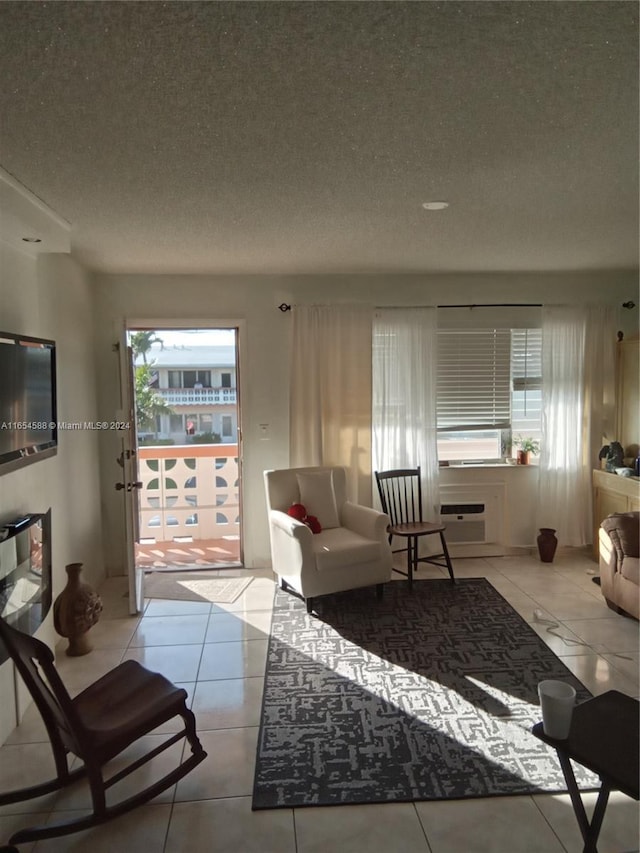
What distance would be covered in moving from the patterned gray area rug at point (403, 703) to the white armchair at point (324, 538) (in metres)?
0.23

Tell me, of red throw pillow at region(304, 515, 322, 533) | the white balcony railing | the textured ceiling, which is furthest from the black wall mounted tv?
the white balcony railing

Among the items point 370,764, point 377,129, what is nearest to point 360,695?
point 370,764

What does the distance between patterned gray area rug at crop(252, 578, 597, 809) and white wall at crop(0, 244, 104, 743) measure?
1.33 m

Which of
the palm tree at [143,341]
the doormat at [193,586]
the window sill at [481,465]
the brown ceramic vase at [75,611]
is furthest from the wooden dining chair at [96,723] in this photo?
the palm tree at [143,341]

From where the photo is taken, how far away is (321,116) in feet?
5.70

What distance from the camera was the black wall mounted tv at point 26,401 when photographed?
2.34 meters

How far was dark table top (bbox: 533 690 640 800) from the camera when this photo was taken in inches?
60.0

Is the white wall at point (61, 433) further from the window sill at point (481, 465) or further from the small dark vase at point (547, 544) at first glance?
the small dark vase at point (547, 544)

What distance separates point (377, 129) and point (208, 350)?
392cm

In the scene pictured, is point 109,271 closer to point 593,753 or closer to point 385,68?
point 385,68

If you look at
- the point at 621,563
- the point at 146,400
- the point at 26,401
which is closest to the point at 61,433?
the point at 26,401

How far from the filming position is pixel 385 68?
1473mm

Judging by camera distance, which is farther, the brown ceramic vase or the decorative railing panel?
the decorative railing panel

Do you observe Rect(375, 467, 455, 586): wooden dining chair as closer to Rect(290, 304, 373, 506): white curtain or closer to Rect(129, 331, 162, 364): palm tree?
Rect(290, 304, 373, 506): white curtain
